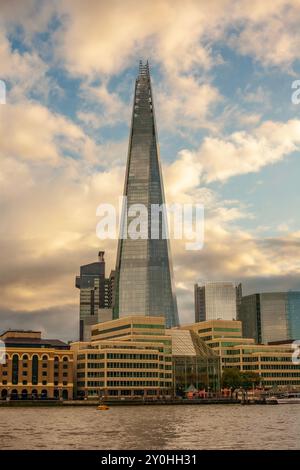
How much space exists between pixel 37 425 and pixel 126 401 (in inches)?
3604

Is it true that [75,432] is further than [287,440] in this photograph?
Yes

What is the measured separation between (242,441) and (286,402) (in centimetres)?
11922

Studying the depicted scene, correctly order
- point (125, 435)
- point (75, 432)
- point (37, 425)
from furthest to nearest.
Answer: point (37, 425), point (75, 432), point (125, 435)

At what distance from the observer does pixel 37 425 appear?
309 feet

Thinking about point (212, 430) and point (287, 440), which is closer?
point (287, 440)
